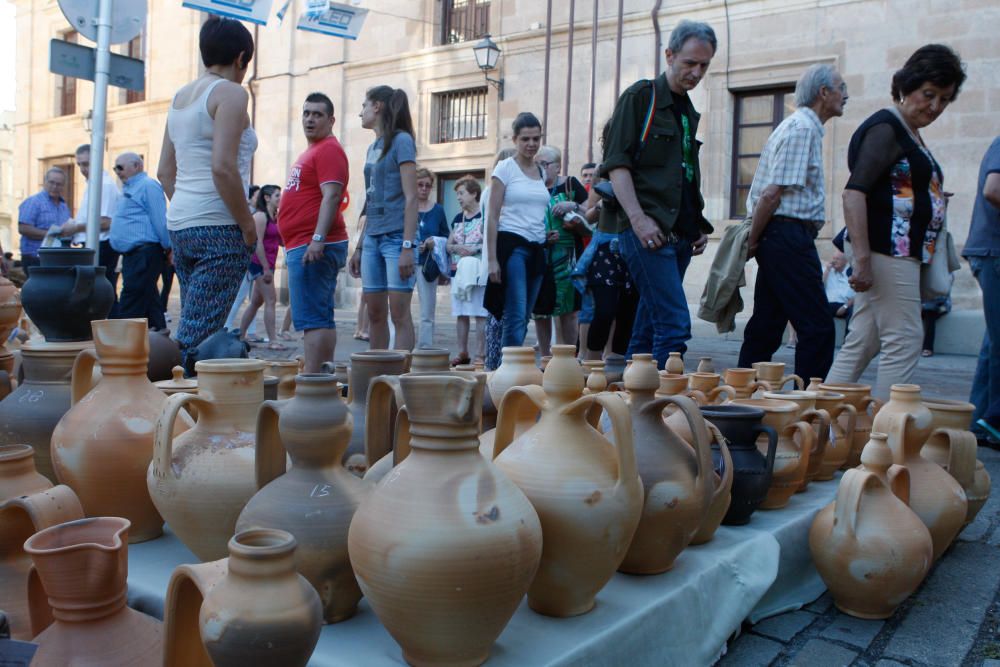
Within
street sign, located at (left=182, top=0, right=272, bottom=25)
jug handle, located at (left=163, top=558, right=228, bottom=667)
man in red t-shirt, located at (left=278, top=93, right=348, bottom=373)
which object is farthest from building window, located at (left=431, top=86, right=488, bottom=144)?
jug handle, located at (left=163, top=558, right=228, bottom=667)

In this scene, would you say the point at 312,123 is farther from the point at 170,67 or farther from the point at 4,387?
the point at 170,67

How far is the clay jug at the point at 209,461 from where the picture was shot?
163 centimetres

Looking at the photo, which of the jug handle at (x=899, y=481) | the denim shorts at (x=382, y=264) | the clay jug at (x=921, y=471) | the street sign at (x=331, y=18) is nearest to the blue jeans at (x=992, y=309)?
the clay jug at (x=921, y=471)

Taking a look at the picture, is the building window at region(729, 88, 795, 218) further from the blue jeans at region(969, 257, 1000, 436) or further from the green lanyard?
the green lanyard

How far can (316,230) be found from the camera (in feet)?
13.5

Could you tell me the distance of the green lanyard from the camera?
3727 mm

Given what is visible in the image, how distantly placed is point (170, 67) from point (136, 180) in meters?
14.6

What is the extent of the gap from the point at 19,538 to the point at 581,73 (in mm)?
12545

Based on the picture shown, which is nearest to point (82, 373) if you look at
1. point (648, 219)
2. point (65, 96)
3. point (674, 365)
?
point (674, 365)

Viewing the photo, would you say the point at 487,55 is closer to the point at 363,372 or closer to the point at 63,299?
the point at 63,299

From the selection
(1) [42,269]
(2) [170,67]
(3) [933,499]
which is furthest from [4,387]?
(2) [170,67]

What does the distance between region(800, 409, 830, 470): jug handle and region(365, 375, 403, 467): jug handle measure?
140 centimetres

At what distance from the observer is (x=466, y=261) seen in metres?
6.93

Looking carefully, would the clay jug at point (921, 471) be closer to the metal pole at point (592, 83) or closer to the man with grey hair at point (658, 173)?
the man with grey hair at point (658, 173)
